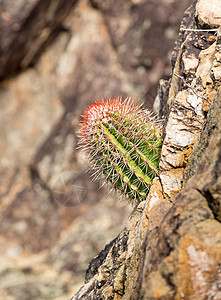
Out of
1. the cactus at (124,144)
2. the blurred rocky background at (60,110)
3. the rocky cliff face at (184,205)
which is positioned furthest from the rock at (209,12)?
the blurred rocky background at (60,110)

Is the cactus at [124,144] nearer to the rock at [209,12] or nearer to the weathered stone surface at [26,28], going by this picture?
the rock at [209,12]

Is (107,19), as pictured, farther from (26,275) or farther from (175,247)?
(175,247)

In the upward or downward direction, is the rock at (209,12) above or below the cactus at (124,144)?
above

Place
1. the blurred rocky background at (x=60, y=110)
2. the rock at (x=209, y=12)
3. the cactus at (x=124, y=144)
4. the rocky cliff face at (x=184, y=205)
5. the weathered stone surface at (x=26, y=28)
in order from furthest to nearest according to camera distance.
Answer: the weathered stone surface at (x=26, y=28) < the blurred rocky background at (x=60, y=110) < the rock at (x=209, y=12) < the cactus at (x=124, y=144) < the rocky cliff face at (x=184, y=205)

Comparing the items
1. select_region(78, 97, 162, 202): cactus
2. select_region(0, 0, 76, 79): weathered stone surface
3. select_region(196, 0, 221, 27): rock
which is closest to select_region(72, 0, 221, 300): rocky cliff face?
select_region(196, 0, 221, 27): rock

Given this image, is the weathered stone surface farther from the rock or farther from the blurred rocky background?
the rock

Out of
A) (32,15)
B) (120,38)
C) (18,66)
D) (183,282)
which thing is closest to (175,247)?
(183,282)

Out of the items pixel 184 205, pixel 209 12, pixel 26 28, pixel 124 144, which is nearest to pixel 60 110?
pixel 26 28
